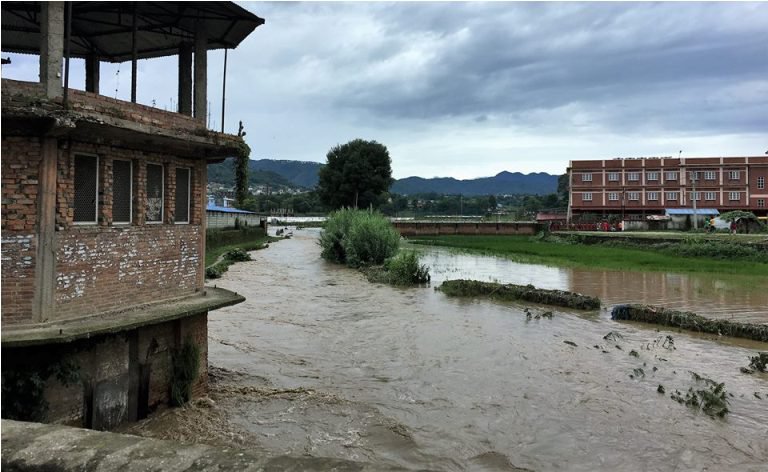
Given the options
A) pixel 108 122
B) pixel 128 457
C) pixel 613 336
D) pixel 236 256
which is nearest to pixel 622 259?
pixel 613 336

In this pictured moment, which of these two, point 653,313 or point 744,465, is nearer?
point 744,465

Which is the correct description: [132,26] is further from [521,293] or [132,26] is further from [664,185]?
[664,185]

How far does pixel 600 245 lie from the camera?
46844 mm

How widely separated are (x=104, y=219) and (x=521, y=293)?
17417mm

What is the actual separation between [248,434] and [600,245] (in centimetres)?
4448

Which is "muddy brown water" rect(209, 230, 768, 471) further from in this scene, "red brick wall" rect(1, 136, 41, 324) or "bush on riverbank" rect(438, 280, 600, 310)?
"red brick wall" rect(1, 136, 41, 324)

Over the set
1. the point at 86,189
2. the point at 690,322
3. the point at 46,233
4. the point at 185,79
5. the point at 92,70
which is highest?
the point at 92,70

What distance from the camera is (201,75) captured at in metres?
9.34

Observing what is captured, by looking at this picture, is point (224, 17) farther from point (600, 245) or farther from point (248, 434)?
point (600, 245)

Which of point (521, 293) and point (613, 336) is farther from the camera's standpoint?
point (521, 293)

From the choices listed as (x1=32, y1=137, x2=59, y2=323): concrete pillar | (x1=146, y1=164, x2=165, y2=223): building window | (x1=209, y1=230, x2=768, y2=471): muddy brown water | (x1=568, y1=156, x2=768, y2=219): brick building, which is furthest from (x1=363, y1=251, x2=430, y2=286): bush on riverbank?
(x1=568, y1=156, x2=768, y2=219): brick building

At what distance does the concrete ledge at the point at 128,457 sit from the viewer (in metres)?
3.10

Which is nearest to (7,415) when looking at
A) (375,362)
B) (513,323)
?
(375,362)

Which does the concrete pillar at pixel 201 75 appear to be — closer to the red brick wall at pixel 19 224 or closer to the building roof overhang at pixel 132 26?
the building roof overhang at pixel 132 26
